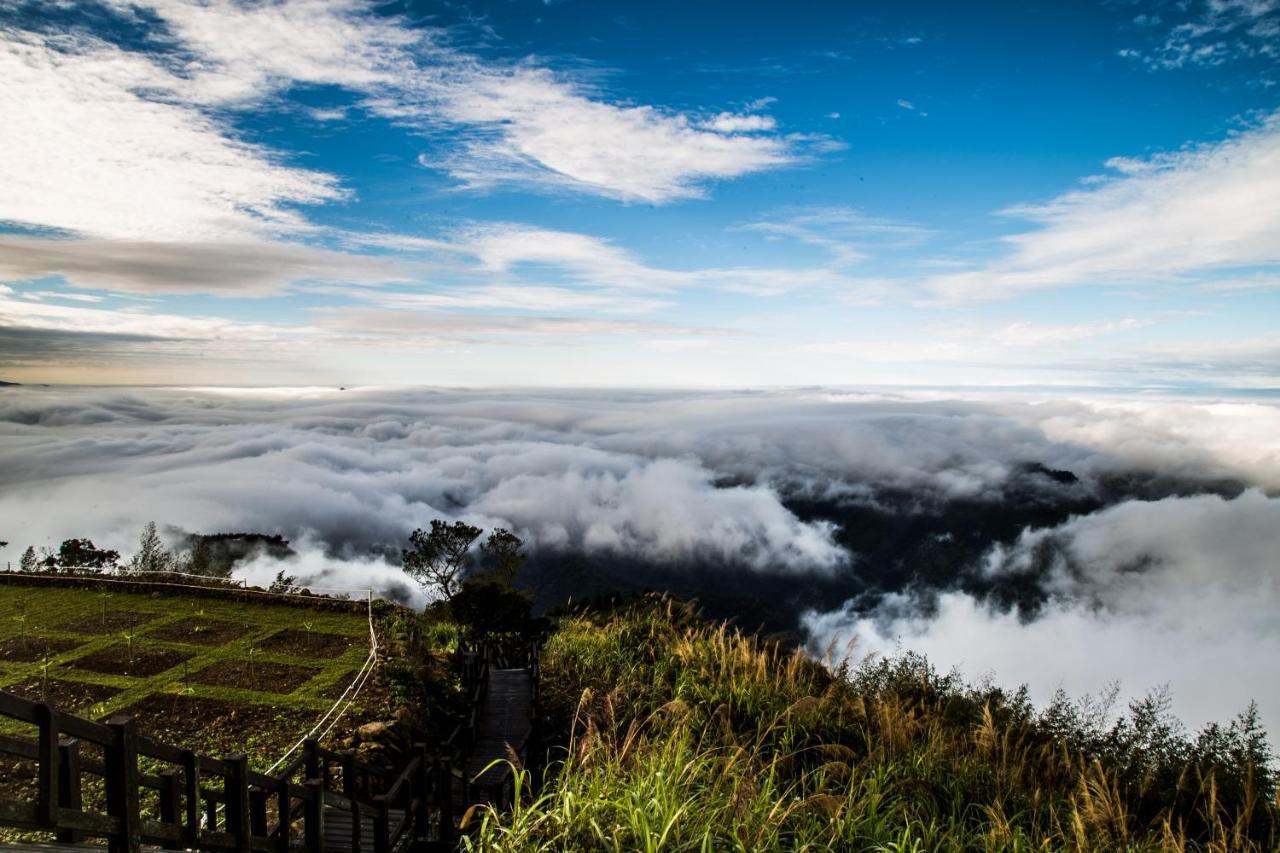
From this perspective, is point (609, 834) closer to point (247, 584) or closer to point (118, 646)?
point (118, 646)

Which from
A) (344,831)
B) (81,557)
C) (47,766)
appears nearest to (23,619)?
(81,557)

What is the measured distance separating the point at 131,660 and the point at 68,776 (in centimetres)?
1178

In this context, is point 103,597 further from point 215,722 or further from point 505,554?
point 505,554

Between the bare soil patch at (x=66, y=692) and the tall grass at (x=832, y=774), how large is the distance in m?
7.40

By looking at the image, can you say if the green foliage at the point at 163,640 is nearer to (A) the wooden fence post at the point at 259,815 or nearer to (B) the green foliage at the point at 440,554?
(B) the green foliage at the point at 440,554

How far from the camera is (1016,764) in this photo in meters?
5.86

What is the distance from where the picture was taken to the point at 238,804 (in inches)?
171

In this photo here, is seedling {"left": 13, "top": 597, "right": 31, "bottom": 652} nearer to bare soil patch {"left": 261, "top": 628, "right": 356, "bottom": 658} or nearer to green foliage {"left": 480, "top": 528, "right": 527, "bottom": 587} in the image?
bare soil patch {"left": 261, "top": 628, "right": 356, "bottom": 658}

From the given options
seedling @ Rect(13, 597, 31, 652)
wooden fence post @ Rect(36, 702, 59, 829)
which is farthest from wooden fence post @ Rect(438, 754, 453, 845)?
seedling @ Rect(13, 597, 31, 652)

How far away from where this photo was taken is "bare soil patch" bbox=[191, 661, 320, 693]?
11.4 meters

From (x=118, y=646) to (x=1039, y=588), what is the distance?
609ft

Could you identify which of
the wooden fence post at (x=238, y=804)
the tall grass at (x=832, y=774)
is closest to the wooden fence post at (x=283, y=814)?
the wooden fence post at (x=238, y=804)

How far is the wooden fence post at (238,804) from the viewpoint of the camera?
4301 mm

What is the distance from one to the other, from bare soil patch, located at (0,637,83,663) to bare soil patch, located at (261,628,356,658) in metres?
3.60
